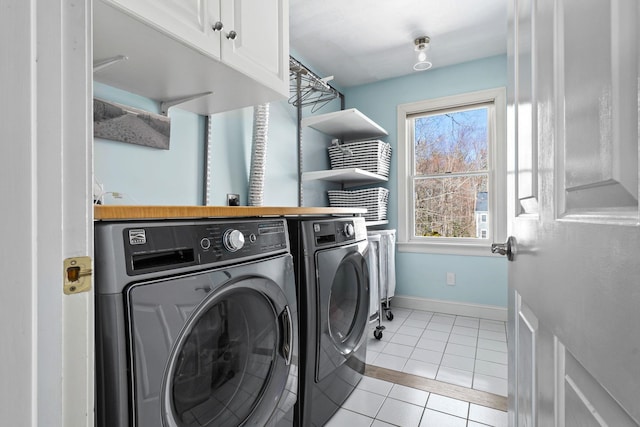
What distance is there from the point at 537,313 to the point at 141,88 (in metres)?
1.64

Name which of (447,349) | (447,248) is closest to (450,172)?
(447,248)

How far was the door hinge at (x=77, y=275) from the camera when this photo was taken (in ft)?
1.35

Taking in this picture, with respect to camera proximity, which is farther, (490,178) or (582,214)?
(490,178)

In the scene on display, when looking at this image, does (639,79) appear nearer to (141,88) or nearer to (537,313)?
(537,313)

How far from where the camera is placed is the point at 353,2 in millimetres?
1973

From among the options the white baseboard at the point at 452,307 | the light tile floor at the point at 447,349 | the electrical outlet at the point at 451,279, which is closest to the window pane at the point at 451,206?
the electrical outlet at the point at 451,279

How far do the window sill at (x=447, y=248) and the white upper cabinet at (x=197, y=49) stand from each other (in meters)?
2.13

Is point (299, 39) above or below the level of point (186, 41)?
above

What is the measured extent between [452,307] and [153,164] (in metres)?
2.80

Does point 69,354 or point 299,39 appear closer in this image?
point 69,354

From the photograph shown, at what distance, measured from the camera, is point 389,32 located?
7.56 ft

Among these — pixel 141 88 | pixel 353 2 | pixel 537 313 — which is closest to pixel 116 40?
pixel 141 88

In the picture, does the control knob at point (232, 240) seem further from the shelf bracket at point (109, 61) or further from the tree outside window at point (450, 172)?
the tree outside window at point (450, 172)

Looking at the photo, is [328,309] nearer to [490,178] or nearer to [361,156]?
[361,156]
